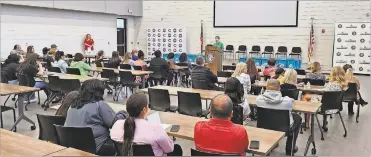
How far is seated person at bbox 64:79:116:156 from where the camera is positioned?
9.50 ft

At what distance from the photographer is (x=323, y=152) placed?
14.4 feet

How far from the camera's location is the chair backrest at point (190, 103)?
4.65 metres

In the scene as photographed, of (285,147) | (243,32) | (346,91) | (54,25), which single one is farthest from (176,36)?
(285,147)

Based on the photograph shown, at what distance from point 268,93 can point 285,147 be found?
34.3 inches

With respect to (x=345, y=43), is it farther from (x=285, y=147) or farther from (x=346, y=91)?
(x=285, y=147)

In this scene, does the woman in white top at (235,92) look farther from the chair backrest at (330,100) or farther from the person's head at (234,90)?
the chair backrest at (330,100)

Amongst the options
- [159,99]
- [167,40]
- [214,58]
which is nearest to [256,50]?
[167,40]

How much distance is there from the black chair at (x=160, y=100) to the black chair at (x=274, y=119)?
159 cm

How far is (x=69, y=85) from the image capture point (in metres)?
6.17

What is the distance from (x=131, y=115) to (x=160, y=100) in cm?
254

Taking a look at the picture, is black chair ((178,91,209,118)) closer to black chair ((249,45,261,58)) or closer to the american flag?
the american flag

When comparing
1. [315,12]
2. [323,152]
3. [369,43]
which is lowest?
[323,152]

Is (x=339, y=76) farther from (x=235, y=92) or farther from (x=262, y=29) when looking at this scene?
(x=262, y=29)

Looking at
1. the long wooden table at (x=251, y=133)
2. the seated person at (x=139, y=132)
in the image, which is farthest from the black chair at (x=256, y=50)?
the seated person at (x=139, y=132)
